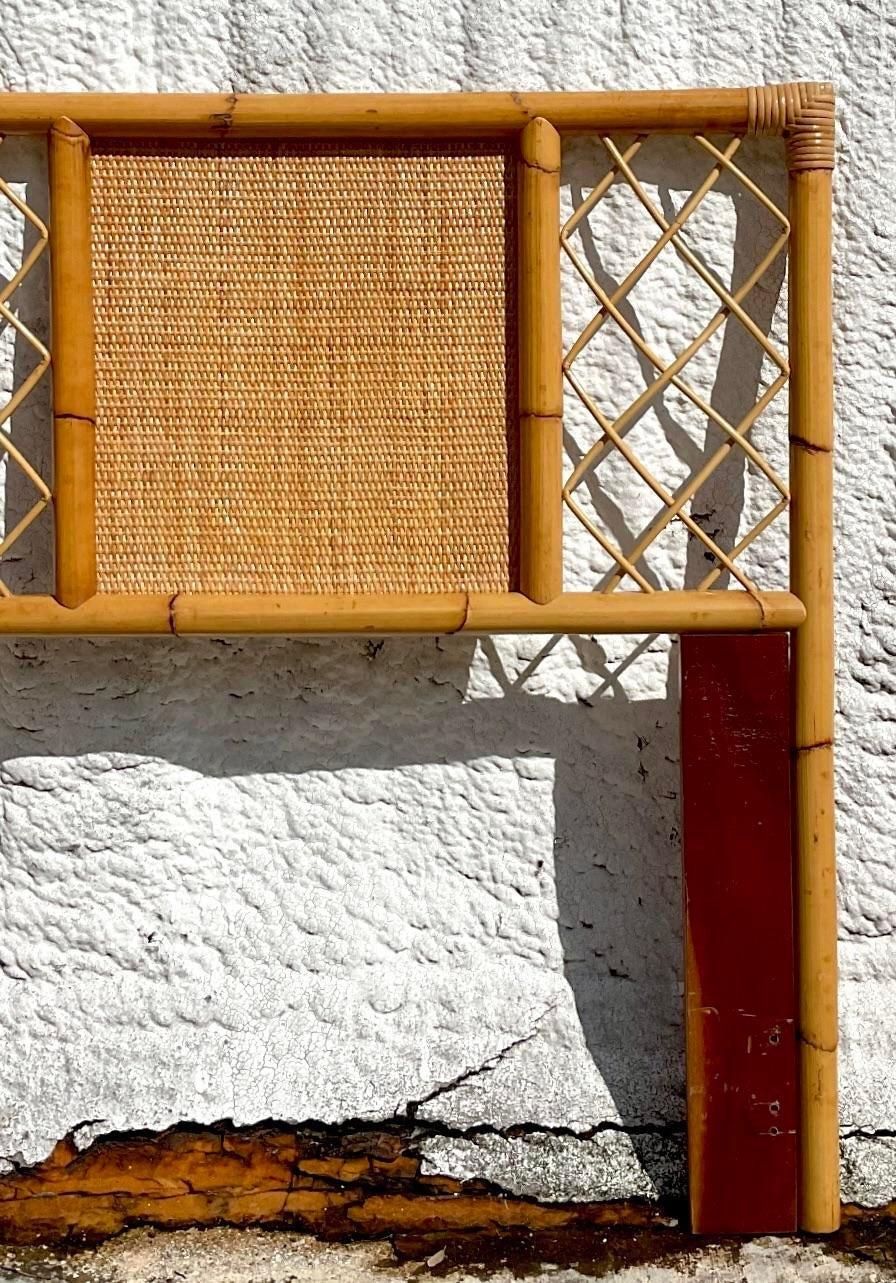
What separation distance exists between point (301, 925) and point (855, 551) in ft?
2.37

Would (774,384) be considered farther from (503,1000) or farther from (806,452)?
(503,1000)

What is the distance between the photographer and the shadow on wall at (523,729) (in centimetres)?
117

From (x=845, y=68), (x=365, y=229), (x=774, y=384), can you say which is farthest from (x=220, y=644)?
(x=845, y=68)

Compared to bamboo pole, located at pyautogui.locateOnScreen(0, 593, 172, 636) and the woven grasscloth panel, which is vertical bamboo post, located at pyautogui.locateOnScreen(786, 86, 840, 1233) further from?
bamboo pole, located at pyautogui.locateOnScreen(0, 593, 172, 636)

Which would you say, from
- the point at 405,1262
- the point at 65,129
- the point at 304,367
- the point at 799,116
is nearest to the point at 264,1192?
the point at 405,1262

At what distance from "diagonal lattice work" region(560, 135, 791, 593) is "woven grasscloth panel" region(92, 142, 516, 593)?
79 mm

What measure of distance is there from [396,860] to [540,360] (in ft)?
1.78

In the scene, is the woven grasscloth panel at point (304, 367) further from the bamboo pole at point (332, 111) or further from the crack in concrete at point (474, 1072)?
the crack in concrete at point (474, 1072)

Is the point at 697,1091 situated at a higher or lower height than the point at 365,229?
lower

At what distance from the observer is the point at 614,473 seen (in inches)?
46.1

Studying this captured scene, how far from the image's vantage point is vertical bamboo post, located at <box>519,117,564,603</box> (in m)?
1.05

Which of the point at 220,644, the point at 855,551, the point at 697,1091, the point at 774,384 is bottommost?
the point at 697,1091

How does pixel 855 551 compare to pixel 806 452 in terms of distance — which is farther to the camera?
pixel 855 551

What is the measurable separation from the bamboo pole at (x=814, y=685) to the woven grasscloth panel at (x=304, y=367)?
0.29 m
